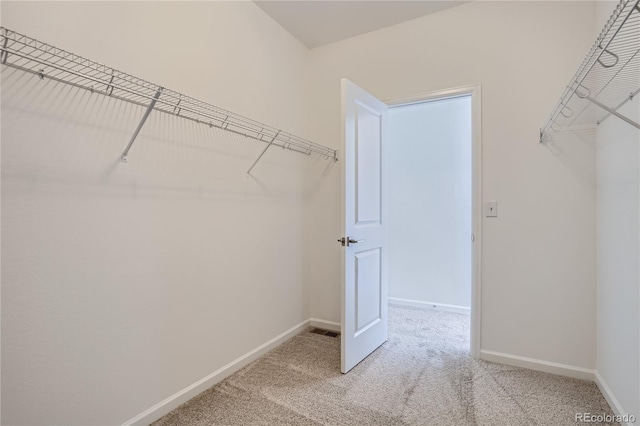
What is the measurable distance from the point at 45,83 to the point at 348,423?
6.84ft

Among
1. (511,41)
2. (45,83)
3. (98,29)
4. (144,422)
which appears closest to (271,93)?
(98,29)

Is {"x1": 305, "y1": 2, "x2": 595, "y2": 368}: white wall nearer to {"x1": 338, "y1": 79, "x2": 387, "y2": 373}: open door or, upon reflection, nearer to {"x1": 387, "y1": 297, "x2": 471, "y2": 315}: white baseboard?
{"x1": 338, "y1": 79, "x2": 387, "y2": 373}: open door

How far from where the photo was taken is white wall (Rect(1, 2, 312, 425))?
1.22m

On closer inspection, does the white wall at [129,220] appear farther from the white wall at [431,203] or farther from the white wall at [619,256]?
the white wall at [619,256]

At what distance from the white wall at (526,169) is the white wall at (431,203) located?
1044 millimetres

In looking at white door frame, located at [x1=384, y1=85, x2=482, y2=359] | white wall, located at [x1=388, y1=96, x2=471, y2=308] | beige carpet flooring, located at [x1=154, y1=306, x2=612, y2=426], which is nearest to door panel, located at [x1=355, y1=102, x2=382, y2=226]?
white door frame, located at [x1=384, y1=85, x2=482, y2=359]

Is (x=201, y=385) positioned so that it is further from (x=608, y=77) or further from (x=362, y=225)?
(x=608, y=77)

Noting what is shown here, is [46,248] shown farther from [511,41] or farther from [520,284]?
[511,41]

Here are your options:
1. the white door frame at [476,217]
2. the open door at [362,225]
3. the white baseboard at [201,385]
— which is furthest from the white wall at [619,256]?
the white baseboard at [201,385]

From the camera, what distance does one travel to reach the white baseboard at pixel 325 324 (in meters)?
2.91

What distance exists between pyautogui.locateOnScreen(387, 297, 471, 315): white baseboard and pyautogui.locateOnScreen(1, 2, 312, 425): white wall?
195 cm

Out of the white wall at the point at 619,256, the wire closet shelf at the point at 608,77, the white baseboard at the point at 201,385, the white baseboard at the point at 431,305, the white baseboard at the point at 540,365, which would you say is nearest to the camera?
the wire closet shelf at the point at 608,77

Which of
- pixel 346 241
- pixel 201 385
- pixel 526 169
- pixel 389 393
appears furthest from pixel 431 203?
pixel 201 385

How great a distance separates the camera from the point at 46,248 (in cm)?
127
